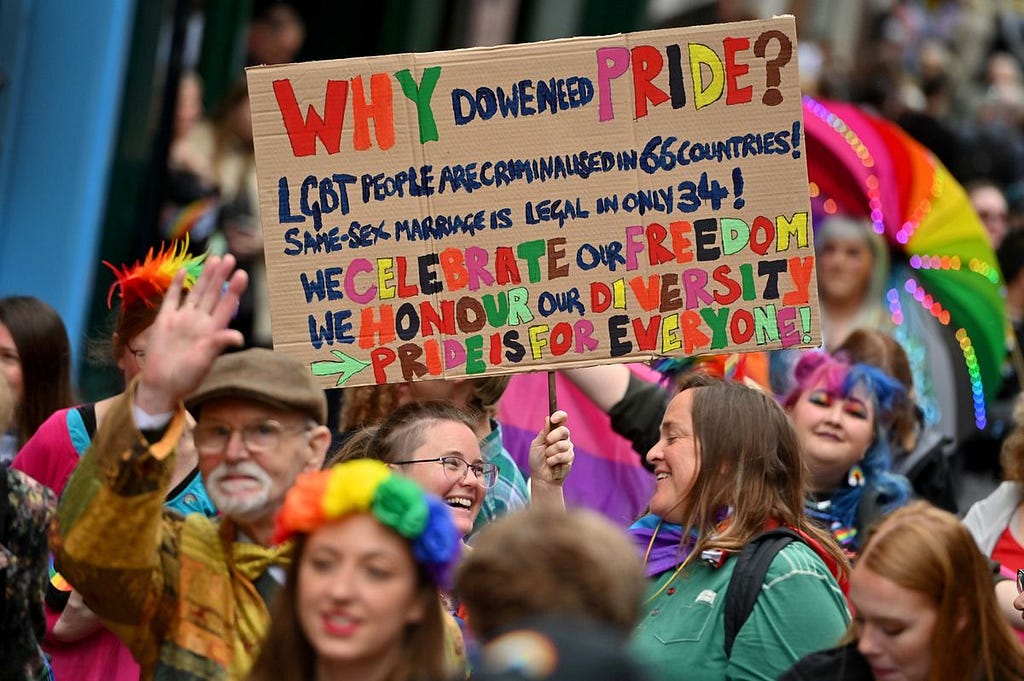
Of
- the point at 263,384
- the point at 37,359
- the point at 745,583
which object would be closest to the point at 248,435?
the point at 263,384

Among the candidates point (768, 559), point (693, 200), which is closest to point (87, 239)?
point (693, 200)

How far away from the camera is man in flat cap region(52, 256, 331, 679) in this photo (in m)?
3.80

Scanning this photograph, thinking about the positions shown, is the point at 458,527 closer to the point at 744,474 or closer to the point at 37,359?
the point at 744,474

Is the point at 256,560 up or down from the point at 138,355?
down

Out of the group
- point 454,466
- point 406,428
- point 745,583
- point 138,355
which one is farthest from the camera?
point 138,355

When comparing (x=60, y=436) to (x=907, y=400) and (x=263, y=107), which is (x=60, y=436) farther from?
(x=907, y=400)

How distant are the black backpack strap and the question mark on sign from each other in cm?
123

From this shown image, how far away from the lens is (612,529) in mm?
3547

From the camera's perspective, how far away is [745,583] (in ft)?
15.6

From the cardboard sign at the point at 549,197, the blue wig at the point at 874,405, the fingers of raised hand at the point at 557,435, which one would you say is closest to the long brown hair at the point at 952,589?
the fingers of raised hand at the point at 557,435

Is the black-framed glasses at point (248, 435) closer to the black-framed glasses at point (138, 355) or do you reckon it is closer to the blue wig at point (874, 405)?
the black-framed glasses at point (138, 355)

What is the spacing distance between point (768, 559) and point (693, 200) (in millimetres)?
1065

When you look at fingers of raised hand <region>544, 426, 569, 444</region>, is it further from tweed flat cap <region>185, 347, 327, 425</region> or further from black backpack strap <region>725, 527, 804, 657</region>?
tweed flat cap <region>185, 347, 327, 425</region>

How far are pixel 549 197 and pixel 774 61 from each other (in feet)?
2.29
